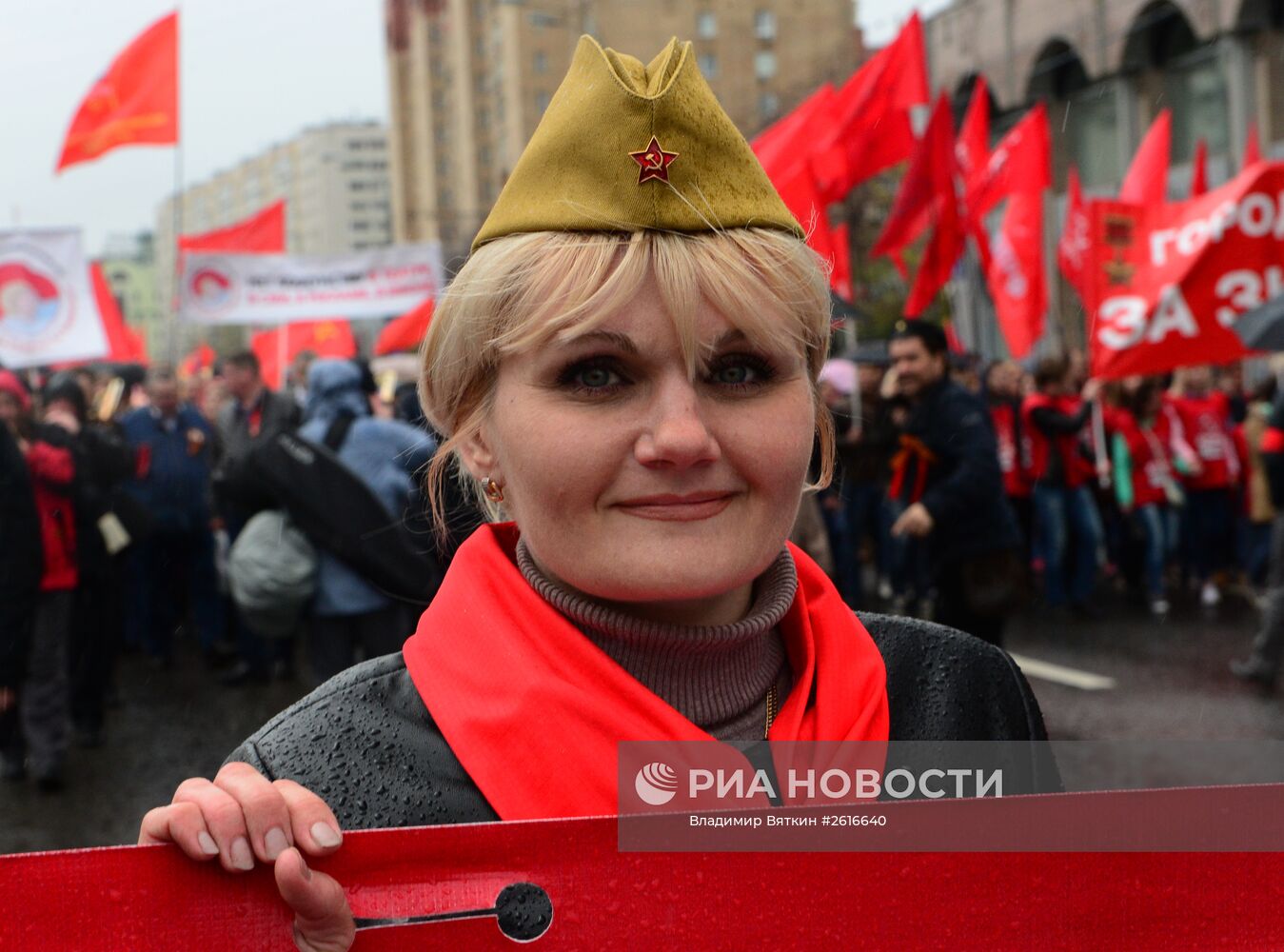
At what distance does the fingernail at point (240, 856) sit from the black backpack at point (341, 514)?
4107mm

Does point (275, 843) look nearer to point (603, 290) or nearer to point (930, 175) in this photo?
point (603, 290)

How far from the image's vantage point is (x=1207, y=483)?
10.8m

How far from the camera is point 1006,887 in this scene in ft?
4.19

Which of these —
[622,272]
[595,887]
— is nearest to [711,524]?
[622,272]

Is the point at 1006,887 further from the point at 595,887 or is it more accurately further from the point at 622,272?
the point at 622,272

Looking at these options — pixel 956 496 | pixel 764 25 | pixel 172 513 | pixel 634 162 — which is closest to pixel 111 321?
pixel 172 513

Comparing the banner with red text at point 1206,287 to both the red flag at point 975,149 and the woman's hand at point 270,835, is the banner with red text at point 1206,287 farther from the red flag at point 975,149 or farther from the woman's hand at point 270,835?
the woman's hand at point 270,835

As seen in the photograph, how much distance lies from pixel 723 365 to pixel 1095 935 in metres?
0.64

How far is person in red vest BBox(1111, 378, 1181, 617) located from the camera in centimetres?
1048

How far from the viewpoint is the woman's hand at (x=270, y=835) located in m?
1.17

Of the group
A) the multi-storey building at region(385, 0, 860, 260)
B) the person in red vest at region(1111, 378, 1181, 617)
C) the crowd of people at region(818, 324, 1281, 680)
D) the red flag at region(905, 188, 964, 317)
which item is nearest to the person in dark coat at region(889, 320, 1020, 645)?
the crowd of people at region(818, 324, 1281, 680)

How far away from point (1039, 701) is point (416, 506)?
3.48 m

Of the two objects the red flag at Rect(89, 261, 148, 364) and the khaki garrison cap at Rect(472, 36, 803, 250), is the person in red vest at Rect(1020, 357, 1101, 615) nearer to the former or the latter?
the red flag at Rect(89, 261, 148, 364)

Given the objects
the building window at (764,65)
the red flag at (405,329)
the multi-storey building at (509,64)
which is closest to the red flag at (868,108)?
the red flag at (405,329)
